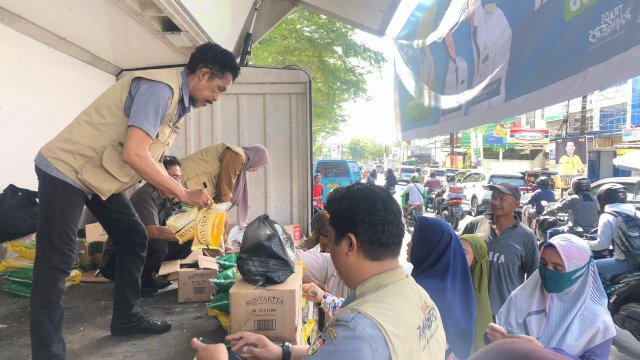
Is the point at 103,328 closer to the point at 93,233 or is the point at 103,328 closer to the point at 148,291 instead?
the point at 148,291

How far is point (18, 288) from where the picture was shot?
→ 3094 millimetres

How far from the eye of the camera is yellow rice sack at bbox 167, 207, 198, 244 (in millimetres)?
3049

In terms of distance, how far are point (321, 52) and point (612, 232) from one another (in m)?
8.56

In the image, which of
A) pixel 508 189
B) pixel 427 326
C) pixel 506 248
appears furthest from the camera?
pixel 508 189

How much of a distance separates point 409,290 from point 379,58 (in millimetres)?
11824

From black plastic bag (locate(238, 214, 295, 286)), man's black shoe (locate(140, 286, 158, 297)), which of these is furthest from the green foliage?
black plastic bag (locate(238, 214, 295, 286))

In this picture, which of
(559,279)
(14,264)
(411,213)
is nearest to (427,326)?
(559,279)

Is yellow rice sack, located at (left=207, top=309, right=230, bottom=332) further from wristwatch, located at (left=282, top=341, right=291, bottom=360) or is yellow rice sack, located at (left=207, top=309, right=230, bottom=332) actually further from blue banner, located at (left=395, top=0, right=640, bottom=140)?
blue banner, located at (left=395, top=0, right=640, bottom=140)

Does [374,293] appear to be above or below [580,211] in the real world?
above

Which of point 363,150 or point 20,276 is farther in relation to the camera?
point 363,150

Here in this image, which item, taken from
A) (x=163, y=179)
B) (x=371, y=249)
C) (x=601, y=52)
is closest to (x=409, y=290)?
(x=371, y=249)

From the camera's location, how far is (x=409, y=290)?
4.05 ft

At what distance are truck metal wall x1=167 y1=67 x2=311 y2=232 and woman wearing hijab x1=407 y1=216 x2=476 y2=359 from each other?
2846 millimetres

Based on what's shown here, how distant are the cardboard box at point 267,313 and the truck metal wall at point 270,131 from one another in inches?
118
